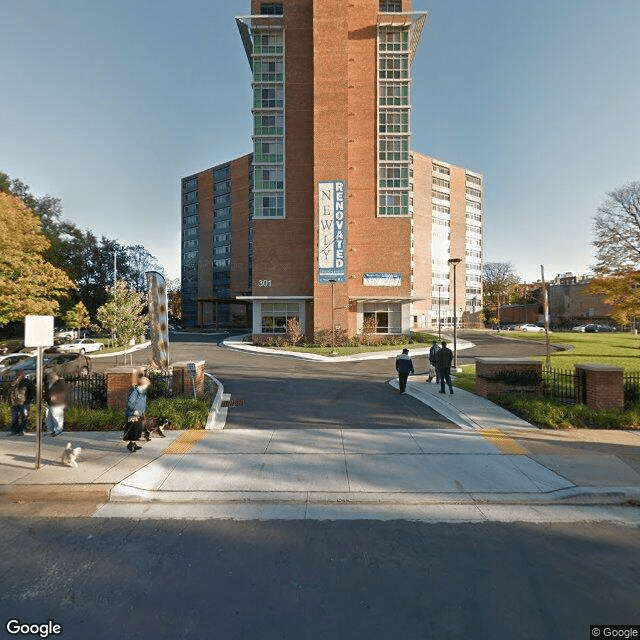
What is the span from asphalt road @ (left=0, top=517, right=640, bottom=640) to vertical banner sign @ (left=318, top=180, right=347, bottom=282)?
28757mm

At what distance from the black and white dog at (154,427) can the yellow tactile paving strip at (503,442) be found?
24.7 ft

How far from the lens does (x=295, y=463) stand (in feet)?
22.0

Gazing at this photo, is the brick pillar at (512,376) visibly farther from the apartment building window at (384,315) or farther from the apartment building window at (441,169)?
the apartment building window at (441,169)

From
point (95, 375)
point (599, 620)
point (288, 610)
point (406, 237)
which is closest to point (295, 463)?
point (288, 610)

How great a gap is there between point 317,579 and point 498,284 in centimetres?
9457

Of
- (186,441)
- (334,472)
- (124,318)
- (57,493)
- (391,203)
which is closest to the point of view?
(57,493)

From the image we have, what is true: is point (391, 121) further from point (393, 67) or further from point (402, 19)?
point (402, 19)

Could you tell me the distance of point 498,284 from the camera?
86.8m

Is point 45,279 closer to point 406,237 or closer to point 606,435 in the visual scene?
point 606,435

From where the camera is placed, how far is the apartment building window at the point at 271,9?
3570 cm

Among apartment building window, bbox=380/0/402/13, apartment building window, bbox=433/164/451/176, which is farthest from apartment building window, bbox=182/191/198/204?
apartment building window, bbox=380/0/402/13

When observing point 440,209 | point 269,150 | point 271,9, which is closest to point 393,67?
point 271,9

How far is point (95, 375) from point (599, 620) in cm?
1160

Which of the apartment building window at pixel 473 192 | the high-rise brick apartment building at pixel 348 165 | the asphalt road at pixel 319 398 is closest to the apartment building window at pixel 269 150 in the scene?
the high-rise brick apartment building at pixel 348 165
